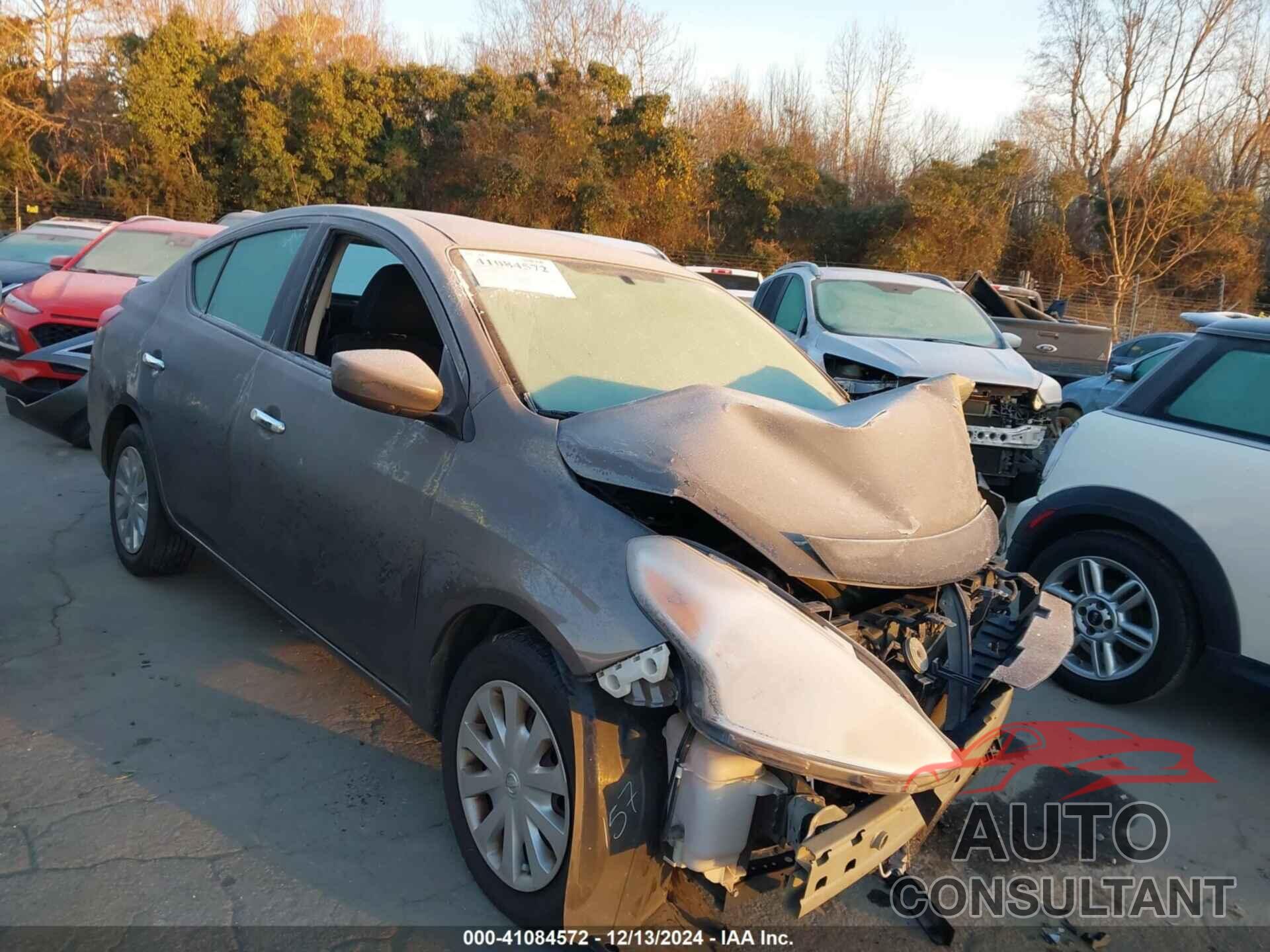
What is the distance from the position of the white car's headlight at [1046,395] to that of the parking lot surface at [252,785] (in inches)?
112

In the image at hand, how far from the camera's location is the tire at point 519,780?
2.31m

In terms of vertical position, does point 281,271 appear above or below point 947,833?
above

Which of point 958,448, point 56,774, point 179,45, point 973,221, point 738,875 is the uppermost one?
point 179,45

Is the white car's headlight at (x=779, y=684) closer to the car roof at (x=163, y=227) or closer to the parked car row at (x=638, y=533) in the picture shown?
the parked car row at (x=638, y=533)

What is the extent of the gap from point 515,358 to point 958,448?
1385mm

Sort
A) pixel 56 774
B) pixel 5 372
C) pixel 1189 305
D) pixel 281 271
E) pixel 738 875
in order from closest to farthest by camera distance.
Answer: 1. pixel 738 875
2. pixel 56 774
3. pixel 281 271
4. pixel 5 372
5. pixel 1189 305

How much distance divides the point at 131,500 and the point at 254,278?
1.37 metres

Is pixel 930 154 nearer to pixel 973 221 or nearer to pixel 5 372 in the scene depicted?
pixel 973 221

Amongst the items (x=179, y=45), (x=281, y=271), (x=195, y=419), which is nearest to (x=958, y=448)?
(x=281, y=271)

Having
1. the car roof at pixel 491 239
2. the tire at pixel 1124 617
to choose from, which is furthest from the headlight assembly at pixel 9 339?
the tire at pixel 1124 617

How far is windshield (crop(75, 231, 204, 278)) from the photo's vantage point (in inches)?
349

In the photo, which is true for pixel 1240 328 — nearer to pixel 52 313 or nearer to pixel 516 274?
pixel 516 274

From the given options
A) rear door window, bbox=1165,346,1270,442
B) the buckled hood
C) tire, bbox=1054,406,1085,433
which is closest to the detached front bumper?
rear door window, bbox=1165,346,1270,442

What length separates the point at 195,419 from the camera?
154 inches
